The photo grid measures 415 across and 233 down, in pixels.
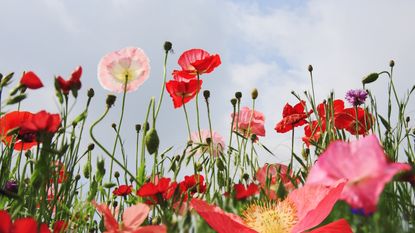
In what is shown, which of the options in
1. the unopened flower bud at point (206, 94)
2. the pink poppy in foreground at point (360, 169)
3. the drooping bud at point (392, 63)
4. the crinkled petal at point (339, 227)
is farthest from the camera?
the drooping bud at point (392, 63)

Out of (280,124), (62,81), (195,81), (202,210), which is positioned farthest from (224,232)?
(280,124)

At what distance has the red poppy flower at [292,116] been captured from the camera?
7.02 feet

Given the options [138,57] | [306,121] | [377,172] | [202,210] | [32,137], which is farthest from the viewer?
[306,121]

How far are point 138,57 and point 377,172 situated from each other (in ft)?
4.39

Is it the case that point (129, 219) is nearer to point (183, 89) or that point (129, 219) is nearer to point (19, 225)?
point (19, 225)

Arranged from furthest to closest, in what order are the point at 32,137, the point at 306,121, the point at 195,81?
the point at 306,121, the point at 195,81, the point at 32,137

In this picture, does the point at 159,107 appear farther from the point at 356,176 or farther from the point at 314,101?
the point at 356,176

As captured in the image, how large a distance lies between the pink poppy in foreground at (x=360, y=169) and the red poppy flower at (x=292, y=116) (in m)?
1.75

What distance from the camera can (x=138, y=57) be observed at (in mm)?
1638

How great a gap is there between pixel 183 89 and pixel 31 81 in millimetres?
1002

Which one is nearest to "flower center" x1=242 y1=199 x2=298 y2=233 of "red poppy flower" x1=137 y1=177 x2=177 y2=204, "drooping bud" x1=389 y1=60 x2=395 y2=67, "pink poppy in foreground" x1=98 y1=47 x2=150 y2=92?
"red poppy flower" x1=137 y1=177 x2=177 y2=204

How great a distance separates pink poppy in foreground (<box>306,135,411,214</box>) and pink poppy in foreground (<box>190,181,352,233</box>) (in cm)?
45

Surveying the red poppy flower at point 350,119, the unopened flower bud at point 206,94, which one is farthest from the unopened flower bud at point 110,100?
the red poppy flower at point 350,119

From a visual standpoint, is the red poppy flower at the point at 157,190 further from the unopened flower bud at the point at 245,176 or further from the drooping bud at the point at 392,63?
the drooping bud at the point at 392,63
